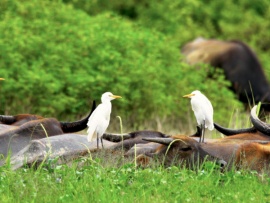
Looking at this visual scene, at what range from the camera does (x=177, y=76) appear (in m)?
15.3

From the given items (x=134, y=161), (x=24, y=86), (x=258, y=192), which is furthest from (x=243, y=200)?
(x=24, y=86)

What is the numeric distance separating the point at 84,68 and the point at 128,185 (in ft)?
26.3

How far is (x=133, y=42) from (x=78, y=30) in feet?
2.91

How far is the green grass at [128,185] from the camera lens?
614 centimetres

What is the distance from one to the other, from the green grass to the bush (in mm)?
6396

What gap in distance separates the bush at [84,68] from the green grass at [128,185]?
6396 millimetres

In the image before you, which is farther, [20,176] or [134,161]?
[134,161]

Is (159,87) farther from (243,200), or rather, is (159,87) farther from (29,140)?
(243,200)

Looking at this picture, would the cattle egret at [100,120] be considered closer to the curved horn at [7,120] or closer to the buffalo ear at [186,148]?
the buffalo ear at [186,148]

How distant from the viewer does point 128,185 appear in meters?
6.52

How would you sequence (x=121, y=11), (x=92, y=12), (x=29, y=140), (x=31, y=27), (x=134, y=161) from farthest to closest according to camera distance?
1. (x=121, y=11)
2. (x=92, y=12)
3. (x=31, y=27)
4. (x=29, y=140)
5. (x=134, y=161)

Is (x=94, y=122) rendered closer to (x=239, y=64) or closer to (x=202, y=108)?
(x=202, y=108)

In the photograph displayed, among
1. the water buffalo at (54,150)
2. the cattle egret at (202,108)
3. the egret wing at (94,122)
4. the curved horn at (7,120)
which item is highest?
the cattle egret at (202,108)

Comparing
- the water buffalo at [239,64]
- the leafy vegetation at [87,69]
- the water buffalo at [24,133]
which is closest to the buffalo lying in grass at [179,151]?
the water buffalo at [24,133]
